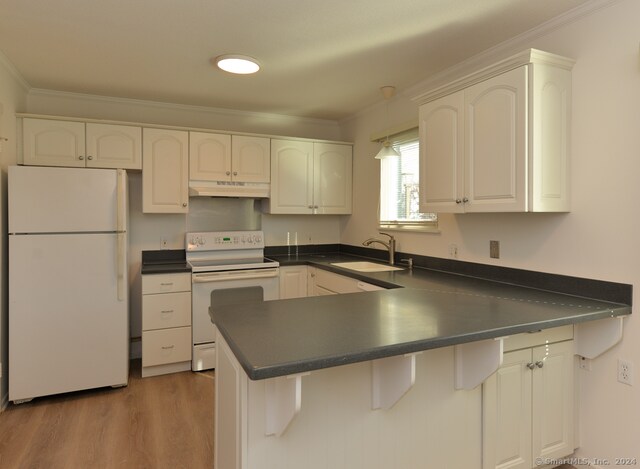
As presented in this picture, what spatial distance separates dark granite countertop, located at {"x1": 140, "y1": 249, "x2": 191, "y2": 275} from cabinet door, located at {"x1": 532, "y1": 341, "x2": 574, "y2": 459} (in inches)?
104

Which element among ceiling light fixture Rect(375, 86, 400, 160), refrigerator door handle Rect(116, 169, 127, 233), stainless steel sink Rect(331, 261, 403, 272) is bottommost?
stainless steel sink Rect(331, 261, 403, 272)

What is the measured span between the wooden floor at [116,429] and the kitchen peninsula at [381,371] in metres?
0.75

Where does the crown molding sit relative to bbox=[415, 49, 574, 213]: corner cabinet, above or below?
above

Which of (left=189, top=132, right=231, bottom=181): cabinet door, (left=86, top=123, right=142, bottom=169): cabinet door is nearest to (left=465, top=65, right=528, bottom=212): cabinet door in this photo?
(left=189, top=132, right=231, bottom=181): cabinet door

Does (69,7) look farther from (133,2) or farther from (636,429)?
(636,429)

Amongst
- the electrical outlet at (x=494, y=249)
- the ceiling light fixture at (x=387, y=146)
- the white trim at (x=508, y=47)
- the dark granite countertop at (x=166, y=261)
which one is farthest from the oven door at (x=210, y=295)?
the white trim at (x=508, y=47)

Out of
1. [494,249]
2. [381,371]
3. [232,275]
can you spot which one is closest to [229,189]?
[232,275]

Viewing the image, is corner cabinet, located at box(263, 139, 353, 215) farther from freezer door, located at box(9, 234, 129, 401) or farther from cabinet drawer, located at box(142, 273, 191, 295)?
freezer door, located at box(9, 234, 129, 401)

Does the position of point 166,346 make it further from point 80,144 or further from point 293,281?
point 80,144

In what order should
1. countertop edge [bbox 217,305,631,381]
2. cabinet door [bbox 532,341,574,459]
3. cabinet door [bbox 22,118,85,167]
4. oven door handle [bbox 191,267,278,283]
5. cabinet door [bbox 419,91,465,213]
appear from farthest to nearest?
oven door handle [bbox 191,267,278,283] < cabinet door [bbox 22,118,85,167] < cabinet door [bbox 419,91,465,213] < cabinet door [bbox 532,341,574,459] < countertop edge [bbox 217,305,631,381]

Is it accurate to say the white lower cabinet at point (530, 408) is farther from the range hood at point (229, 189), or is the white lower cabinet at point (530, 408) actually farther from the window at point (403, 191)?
the range hood at point (229, 189)

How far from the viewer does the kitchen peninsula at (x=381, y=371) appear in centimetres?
130

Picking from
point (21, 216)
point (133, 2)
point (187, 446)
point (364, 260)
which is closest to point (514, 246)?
point (364, 260)

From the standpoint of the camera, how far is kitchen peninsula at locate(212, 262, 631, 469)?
1.30 m
